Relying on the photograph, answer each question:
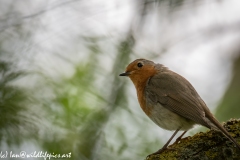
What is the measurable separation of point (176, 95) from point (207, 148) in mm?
1414

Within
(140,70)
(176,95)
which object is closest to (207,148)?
(176,95)

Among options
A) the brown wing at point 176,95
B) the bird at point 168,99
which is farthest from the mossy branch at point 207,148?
the brown wing at point 176,95

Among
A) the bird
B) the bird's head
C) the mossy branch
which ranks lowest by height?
the mossy branch

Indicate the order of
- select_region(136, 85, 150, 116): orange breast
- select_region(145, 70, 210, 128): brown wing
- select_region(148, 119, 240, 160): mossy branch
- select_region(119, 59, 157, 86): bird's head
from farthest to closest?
1. select_region(119, 59, 157, 86): bird's head
2. select_region(136, 85, 150, 116): orange breast
3. select_region(145, 70, 210, 128): brown wing
4. select_region(148, 119, 240, 160): mossy branch

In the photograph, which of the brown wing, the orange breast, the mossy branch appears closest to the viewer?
the mossy branch

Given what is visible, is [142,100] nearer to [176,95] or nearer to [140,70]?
[176,95]

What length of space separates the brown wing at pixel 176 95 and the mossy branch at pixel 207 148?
57 centimetres

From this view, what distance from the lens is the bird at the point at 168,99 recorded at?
4176 mm

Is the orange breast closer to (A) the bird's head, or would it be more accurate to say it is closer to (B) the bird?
(B) the bird

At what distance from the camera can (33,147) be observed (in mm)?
4371

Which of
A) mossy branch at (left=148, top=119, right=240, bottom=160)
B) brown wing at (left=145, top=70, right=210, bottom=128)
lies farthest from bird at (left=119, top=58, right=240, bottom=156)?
mossy branch at (left=148, top=119, right=240, bottom=160)

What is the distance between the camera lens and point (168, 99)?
4543 millimetres

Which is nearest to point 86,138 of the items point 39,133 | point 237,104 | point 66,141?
point 66,141

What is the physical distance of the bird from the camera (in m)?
4.18
